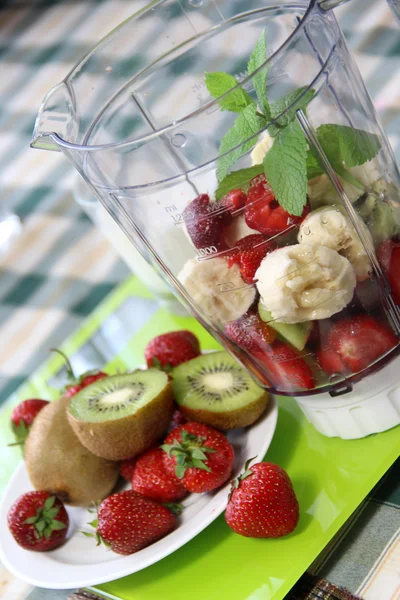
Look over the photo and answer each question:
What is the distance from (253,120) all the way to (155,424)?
370 millimetres

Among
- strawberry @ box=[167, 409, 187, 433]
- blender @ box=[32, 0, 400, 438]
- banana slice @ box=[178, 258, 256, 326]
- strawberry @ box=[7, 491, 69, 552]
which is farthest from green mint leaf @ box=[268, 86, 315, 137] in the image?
strawberry @ box=[7, 491, 69, 552]

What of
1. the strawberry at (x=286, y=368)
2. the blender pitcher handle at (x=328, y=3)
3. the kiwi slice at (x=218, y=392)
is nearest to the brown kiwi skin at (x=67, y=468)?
the kiwi slice at (x=218, y=392)

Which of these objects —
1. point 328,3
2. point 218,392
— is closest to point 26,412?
point 218,392

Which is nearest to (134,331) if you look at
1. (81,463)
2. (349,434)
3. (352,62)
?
(81,463)

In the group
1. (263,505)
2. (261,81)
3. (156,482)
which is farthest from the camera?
(156,482)

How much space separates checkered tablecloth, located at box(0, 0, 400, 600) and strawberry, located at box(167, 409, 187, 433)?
8.5 inches

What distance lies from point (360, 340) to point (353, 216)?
0.12 metres

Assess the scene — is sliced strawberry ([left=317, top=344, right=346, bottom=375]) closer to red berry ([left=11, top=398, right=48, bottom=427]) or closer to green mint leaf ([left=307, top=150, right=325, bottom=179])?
green mint leaf ([left=307, top=150, right=325, bottom=179])

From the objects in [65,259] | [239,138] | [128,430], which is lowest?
[65,259]

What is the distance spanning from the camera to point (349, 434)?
86 centimetres

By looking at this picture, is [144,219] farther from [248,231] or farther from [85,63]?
[85,63]

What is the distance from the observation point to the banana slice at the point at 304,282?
0.69 metres

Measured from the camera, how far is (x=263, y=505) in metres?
0.76

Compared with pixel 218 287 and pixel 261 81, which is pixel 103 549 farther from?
pixel 261 81
